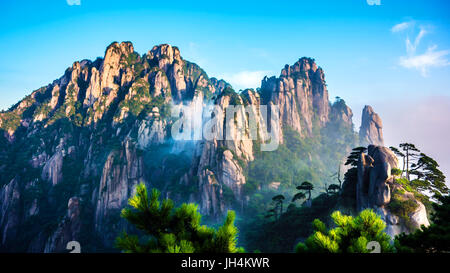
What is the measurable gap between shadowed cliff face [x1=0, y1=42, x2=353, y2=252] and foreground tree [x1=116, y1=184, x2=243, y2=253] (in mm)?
57579

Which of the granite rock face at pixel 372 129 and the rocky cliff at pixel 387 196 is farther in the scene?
the granite rock face at pixel 372 129

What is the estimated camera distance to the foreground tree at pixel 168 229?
10.4 ft

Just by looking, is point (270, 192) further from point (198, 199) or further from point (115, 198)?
point (115, 198)

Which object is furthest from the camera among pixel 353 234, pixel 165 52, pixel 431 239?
pixel 165 52

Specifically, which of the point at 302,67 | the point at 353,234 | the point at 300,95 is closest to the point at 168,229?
the point at 353,234

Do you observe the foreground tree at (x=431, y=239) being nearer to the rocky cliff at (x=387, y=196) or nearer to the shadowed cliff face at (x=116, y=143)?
the rocky cliff at (x=387, y=196)

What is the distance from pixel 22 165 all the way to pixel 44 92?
49109 millimetres

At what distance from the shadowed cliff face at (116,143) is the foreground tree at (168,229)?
57.6m

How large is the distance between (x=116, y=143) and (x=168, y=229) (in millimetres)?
90244

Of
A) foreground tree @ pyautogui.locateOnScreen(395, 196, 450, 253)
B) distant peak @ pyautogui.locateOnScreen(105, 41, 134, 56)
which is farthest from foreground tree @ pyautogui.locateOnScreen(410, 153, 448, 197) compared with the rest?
distant peak @ pyautogui.locateOnScreen(105, 41, 134, 56)

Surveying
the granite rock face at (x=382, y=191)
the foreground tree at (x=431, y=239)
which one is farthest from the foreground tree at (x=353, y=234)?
the granite rock face at (x=382, y=191)

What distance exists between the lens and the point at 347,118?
11369 cm

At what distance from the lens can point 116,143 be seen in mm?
83625

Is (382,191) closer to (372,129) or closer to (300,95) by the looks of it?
(300,95)
